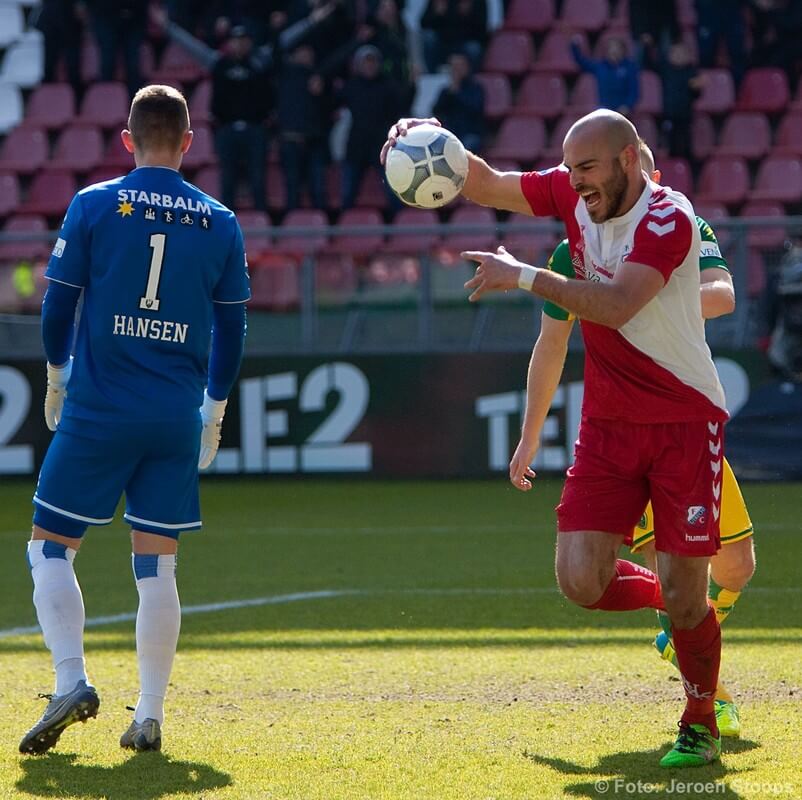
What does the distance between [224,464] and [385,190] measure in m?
A: 4.63

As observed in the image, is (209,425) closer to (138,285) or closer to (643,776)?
(138,285)

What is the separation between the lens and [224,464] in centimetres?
1470

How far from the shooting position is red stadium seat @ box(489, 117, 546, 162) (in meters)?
18.5

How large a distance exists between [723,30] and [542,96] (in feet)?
7.47

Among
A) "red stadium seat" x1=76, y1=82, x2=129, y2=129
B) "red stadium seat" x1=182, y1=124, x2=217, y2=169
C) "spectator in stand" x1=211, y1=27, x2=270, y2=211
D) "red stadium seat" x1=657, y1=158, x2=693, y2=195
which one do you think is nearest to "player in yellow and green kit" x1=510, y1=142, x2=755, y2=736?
"spectator in stand" x1=211, y1=27, x2=270, y2=211

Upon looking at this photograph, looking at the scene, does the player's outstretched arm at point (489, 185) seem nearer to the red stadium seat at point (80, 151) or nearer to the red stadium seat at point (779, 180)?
the red stadium seat at point (779, 180)

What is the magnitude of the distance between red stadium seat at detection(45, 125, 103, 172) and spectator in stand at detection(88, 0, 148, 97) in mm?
707

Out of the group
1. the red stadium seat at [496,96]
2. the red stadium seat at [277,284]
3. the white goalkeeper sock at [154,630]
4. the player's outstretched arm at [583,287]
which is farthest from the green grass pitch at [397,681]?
the red stadium seat at [496,96]

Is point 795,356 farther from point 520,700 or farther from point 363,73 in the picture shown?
point 520,700

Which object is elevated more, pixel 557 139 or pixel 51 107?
pixel 51 107

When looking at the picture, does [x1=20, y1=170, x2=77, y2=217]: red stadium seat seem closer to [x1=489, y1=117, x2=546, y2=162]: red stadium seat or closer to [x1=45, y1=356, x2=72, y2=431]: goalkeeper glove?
[x1=489, y1=117, x2=546, y2=162]: red stadium seat

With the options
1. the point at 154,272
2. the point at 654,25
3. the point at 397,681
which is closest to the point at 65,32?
the point at 654,25

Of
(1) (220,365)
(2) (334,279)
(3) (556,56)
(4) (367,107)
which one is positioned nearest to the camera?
(1) (220,365)

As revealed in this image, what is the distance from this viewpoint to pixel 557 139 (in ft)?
61.9
